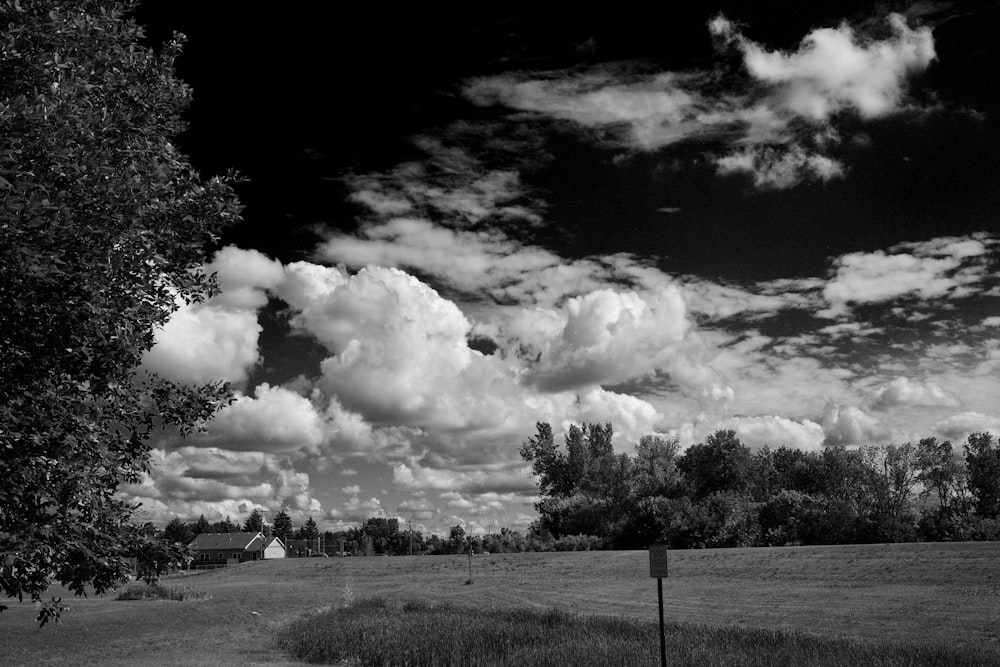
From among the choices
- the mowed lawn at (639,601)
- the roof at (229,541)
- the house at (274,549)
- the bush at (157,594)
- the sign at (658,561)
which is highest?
the sign at (658,561)

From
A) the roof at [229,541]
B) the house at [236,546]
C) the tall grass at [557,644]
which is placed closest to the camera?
the tall grass at [557,644]

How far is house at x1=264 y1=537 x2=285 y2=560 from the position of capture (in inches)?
5994

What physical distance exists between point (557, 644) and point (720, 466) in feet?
240

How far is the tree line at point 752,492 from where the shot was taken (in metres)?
64.9

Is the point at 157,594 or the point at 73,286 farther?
the point at 157,594

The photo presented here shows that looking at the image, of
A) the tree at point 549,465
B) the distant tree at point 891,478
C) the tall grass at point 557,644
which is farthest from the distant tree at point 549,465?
the tall grass at point 557,644

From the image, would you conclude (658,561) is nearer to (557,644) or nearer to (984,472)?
(557,644)

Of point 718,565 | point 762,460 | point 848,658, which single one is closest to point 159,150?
point 848,658

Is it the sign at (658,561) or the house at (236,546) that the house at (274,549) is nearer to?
the house at (236,546)

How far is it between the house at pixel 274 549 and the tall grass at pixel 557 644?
435ft

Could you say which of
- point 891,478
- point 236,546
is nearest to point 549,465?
point 891,478

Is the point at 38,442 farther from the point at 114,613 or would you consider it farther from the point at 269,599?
the point at 269,599

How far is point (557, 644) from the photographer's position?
67.9 ft

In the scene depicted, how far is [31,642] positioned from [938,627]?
3264 centimetres
